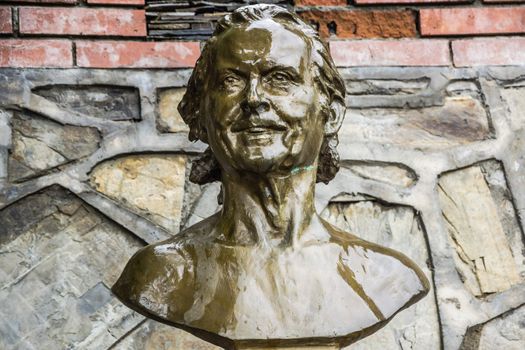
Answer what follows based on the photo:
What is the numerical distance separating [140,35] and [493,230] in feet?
3.95

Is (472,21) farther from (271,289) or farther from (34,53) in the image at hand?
(271,289)

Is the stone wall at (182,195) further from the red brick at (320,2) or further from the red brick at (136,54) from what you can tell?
the red brick at (320,2)

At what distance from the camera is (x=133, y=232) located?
361 centimetres

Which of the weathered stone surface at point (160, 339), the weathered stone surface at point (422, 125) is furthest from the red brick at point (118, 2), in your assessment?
the weathered stone surface at point (160, 339)

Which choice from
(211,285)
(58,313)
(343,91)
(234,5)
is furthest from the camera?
(234,5)

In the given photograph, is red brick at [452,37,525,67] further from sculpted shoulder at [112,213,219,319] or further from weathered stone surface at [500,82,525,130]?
sculpted shoulder at [112,213,219,319]

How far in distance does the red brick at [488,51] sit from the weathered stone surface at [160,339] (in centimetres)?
117

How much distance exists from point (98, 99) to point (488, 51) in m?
1.21

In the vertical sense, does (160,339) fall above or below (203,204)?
below

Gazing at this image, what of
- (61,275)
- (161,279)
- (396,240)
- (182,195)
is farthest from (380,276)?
(61,275)

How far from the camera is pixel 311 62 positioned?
2.86 m

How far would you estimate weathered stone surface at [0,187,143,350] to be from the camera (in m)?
3.52

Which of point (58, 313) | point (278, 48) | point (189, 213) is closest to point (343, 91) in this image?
point (278, 48)

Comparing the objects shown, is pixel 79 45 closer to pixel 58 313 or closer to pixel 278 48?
pixel 58 313
